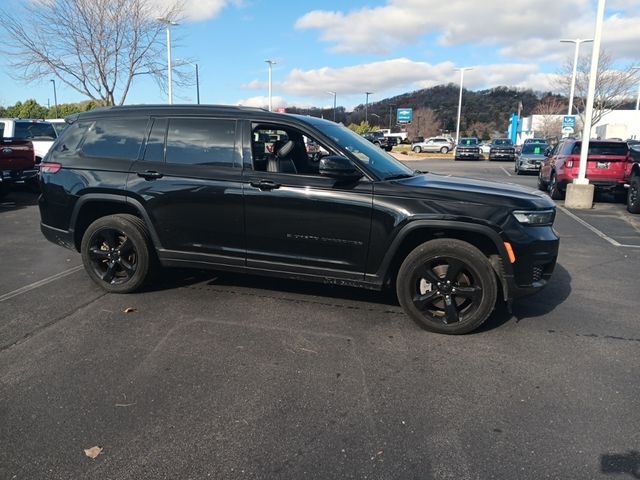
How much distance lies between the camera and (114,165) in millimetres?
5016

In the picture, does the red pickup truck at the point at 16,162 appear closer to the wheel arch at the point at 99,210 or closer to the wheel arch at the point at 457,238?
the wheel arch at the point at 99,210

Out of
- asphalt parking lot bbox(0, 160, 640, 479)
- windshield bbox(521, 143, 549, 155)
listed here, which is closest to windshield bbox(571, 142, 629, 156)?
asphalt parking lot bbox(0, 160, 640, 479)

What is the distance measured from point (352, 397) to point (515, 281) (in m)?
1.80

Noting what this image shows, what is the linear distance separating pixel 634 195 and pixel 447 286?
9.07 m

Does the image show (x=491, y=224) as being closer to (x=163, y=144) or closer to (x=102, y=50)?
(x=163, y=144)

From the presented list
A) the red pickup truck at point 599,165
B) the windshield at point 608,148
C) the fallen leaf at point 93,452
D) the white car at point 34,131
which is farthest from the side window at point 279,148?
the white car at point 34,131

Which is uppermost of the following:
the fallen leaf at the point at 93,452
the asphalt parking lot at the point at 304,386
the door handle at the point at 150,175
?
the door handle at the point at 150,175

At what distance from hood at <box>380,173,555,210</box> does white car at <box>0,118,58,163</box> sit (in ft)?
40.8

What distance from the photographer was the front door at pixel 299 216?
429cm

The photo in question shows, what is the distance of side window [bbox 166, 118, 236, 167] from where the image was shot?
185 inches

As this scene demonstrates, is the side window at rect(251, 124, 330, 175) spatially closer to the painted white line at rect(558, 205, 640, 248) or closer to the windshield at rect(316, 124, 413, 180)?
the windshield at rect(316, 124, 413, 180)

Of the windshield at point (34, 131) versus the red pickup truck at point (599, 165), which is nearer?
the red pickup truck at point (599, 165)

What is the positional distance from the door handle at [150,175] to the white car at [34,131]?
10.3 metres

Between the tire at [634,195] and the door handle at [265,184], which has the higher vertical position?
the door handle at [265,184]
